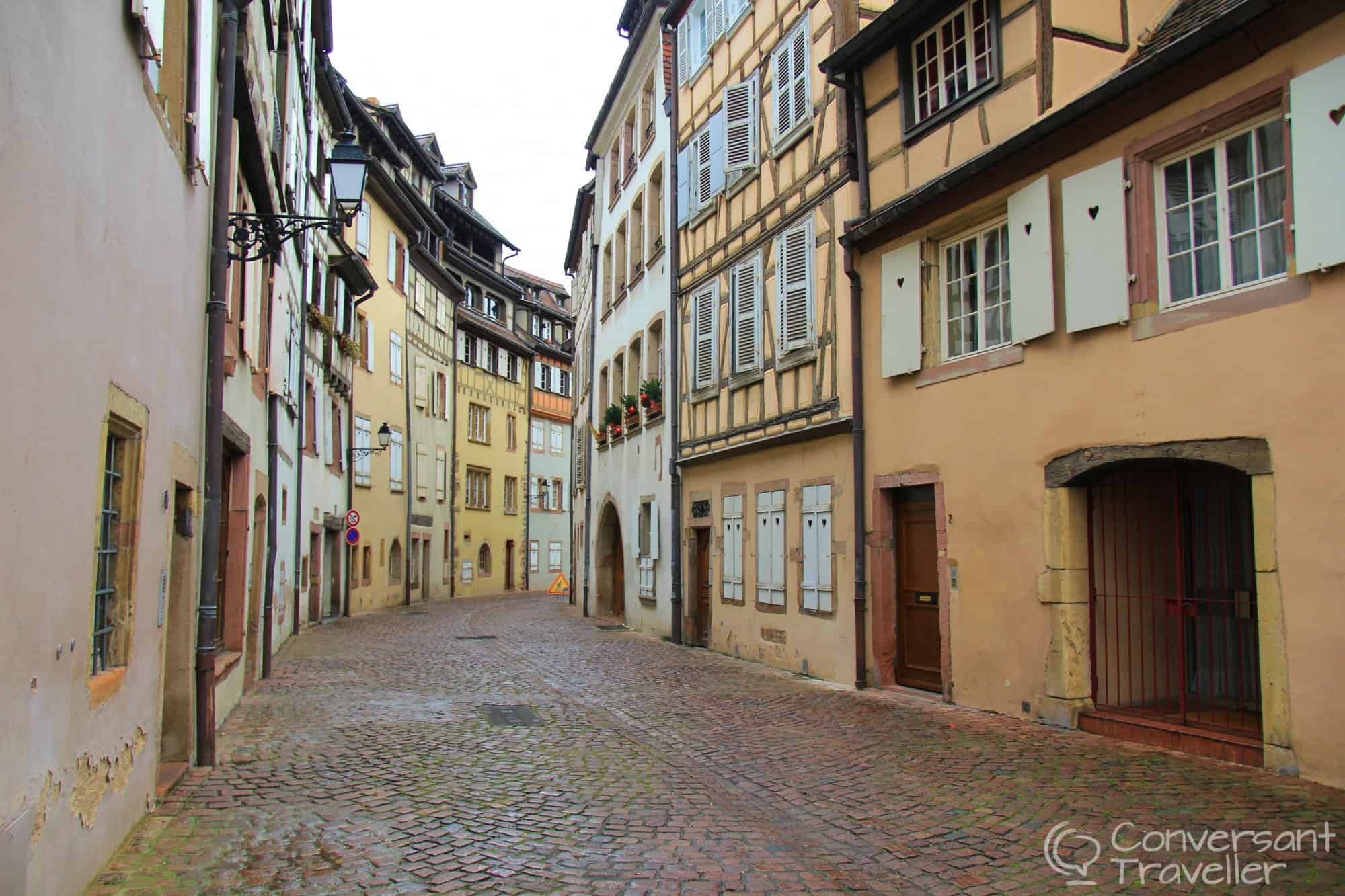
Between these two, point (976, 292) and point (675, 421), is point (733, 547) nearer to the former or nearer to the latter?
point (675, 421)

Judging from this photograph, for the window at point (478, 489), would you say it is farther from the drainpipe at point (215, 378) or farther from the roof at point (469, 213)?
the drainpipe at point (215, 378)

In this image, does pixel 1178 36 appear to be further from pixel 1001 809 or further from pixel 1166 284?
pixel 1001 809

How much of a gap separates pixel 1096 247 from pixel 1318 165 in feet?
6.28

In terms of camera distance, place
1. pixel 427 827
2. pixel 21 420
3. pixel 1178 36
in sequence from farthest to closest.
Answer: pixel 1178 36 → pixel 427 827 → pixel 21 420

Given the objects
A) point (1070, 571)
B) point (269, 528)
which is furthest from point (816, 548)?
point (269, 528)

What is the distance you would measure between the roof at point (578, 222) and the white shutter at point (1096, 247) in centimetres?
1883

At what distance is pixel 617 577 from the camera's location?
939 inches

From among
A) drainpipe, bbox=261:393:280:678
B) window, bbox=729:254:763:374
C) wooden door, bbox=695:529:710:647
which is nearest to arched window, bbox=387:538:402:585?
wooden door, bbox=695:529:710:647

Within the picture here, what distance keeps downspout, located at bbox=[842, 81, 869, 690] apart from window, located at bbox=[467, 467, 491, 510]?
27070mm

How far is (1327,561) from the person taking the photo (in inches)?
249

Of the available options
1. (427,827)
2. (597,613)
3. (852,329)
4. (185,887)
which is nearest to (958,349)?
(852,329)

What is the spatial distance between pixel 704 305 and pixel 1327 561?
10650mm

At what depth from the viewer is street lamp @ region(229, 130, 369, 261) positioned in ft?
26.6

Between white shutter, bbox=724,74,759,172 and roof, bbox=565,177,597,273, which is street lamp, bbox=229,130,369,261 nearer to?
white shutter, bbox=724,74,759,172
